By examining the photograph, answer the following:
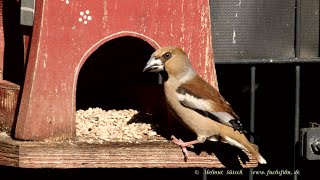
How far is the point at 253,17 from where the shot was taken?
5164 mm

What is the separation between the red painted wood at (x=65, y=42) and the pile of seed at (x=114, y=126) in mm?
144

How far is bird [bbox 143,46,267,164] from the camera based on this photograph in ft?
12.5

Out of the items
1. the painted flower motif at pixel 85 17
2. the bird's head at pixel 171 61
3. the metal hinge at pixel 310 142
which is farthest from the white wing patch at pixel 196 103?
the metal hinge at pixel 310 142

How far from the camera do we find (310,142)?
4727 mm

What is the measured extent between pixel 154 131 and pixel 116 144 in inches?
16.4

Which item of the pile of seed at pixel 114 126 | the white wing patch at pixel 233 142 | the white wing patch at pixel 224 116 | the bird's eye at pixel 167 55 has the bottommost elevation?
the white wing patch at pixel 233 142

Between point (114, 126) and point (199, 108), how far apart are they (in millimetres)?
441

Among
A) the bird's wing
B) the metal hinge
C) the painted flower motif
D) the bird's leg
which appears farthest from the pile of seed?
the metal hinge

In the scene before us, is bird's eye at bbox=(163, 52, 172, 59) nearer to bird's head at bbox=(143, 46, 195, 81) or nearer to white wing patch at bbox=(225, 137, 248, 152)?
bird's head at bbox=(143, 46, 195, 81)

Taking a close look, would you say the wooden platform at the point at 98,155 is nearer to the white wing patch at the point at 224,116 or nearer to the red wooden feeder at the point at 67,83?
the red wooden feeder at the point at 67,83

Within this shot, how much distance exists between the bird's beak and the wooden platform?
0.42 metres

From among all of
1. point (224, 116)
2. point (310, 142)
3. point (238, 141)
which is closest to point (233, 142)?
point (238, 141)

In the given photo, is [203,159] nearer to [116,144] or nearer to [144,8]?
[116,144]

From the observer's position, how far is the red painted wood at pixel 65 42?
3.51m
